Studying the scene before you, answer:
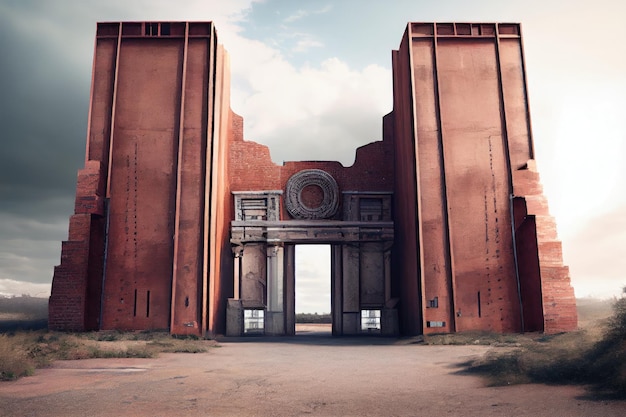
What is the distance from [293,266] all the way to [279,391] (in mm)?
11867

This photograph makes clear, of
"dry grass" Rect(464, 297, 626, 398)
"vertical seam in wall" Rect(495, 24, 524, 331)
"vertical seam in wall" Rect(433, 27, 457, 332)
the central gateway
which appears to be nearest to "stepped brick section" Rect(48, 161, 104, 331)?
the central gateway

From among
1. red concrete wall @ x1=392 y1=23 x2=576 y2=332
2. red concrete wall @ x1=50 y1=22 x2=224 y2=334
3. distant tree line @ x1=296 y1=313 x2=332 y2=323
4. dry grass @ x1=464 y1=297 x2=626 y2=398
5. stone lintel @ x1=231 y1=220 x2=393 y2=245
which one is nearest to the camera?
dry grass @ x1=464 y1=297 x2=626 y2=398

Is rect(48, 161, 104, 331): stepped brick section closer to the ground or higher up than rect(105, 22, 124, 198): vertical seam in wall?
closer to the ground

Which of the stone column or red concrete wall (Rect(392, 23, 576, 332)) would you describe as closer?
red concrete wall (Rect(392, 23, 576, 332))

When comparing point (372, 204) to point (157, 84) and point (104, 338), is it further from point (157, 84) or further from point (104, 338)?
point (104, 338)

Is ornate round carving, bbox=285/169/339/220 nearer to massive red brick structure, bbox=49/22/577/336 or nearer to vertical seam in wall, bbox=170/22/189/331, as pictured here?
massive red brick structure, bbox=49/22/577/336

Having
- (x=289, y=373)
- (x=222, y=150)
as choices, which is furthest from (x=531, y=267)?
(x=222, y=150)

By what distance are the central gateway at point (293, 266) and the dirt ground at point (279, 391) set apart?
7697 millimetres

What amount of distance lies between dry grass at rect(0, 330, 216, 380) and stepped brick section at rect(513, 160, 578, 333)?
30.8 ft

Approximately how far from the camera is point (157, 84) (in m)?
17.4

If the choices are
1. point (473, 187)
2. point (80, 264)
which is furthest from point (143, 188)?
point (473, 187)

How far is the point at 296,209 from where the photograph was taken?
62.3 feet

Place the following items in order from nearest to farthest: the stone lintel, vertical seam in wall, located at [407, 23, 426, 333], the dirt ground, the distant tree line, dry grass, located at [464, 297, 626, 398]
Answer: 1. the dirt ground
2. dry grass, located at [464, 297, 626, 398]
3. vertical seam in wall, located at [407, 23, 426, 333]
4. the stone lintel
5. the distant tree line

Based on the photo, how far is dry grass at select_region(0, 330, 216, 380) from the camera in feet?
26.5
